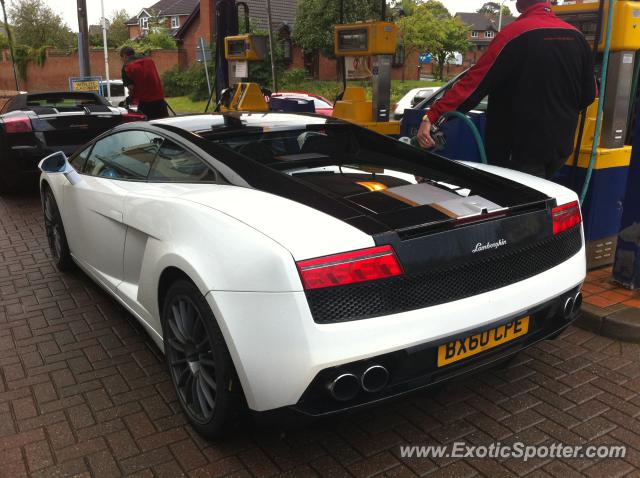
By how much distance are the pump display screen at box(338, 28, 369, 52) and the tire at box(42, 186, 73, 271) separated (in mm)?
3561

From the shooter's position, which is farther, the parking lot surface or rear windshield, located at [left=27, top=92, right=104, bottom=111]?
rear windshield, located at [left=27, top=92, right=104, bottom=111]

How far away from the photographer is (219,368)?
2.37 m

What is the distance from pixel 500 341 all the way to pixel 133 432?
1.66 metres

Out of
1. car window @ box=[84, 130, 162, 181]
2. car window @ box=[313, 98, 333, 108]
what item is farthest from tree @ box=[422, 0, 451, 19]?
car window @ box=[84, 130, 162, 181]

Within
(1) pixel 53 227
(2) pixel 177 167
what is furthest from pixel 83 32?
(2) pixel 177 167

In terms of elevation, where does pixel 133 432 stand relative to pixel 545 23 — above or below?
below

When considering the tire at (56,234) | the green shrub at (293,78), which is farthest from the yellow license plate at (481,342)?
the green shrub at (293,78)

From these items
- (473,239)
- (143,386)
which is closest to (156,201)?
(143,386)

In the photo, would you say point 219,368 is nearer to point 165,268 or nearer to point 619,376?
point 165,268

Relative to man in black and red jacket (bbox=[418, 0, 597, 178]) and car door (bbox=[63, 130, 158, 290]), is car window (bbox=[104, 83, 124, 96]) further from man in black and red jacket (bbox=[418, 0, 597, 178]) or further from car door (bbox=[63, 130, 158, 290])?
man in black and red jacket (bbox=[418, 0, 597, 178])

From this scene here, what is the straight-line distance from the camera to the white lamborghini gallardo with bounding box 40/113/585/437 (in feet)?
7.01

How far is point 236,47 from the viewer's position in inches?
406

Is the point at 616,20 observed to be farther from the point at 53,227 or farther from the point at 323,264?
the point at 53,227

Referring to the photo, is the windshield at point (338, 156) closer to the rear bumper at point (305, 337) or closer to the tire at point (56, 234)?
the rear bumper at point (305, 337)
